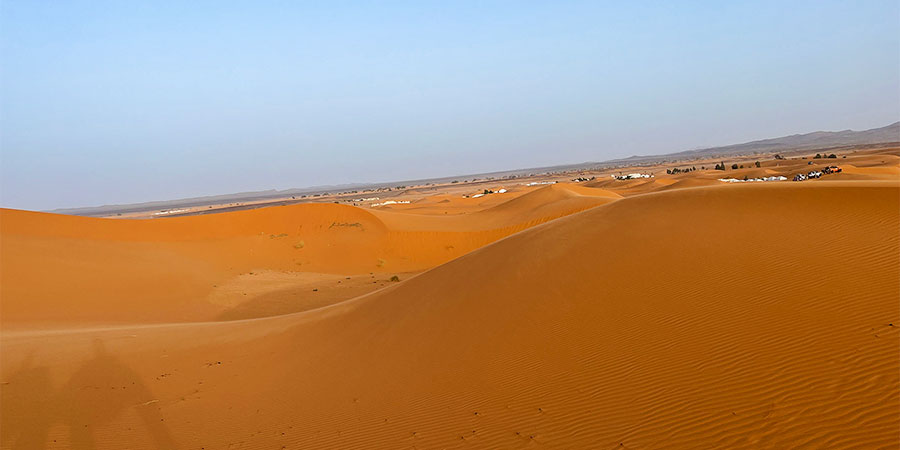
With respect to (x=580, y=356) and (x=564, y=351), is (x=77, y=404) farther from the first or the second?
(x=580, y=356)

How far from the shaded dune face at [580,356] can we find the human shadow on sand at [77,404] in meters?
0.04

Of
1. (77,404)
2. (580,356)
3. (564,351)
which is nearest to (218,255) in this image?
(77,404)

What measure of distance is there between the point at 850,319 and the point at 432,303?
259 inches

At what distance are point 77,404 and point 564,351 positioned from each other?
6.80 metres

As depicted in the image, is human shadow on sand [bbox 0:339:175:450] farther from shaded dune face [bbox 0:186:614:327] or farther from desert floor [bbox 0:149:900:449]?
shaded dune face [bbox 0:186:614:327]

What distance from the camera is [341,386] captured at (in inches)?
300

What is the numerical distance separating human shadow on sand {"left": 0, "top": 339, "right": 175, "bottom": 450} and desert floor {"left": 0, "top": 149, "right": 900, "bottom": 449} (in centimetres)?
4

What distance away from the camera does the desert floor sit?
16.1 ft

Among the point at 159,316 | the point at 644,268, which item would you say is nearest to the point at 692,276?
the point at 644,268

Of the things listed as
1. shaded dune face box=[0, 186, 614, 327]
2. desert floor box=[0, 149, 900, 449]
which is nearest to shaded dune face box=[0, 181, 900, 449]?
desert floor box=[0, 149, 900, 449]

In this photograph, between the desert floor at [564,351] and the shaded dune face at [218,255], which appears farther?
the shaded dune face at [218,255]

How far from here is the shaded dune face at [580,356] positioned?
4.87 m

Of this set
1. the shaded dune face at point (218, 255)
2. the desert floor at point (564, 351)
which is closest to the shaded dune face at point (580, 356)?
the desert floor at point (564, 351)

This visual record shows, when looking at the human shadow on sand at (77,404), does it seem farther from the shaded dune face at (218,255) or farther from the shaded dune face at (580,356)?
the shaded dune face at (218,255)
